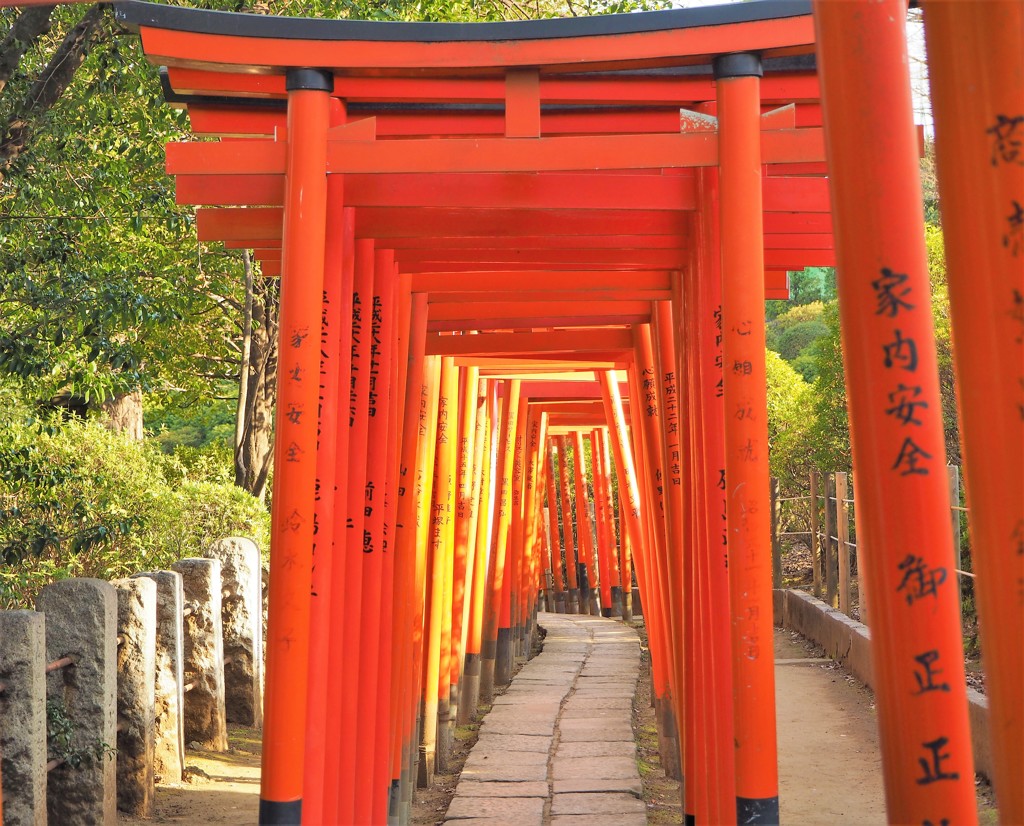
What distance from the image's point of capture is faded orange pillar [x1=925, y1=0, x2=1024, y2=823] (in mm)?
2086

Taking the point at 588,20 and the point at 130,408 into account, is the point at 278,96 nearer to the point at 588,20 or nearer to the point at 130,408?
the point at 588,20

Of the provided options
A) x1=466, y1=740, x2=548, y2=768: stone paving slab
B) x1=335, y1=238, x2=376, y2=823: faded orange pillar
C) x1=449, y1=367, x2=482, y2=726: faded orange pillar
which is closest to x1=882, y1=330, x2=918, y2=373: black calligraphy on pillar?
x1=335, y1=238, x2=376, y2=823: faded orange pillar

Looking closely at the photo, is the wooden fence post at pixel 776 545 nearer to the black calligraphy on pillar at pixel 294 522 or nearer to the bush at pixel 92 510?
the bush at pixel 92 510

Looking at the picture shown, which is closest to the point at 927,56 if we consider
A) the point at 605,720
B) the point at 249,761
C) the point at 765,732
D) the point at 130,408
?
the point at 765,732

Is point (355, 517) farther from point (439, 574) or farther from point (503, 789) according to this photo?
point (439, 574)

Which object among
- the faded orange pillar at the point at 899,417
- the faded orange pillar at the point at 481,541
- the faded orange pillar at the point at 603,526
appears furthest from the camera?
the faded orange pillar at the point at 603,526

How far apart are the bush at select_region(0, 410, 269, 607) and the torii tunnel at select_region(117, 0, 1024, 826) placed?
2.04 m

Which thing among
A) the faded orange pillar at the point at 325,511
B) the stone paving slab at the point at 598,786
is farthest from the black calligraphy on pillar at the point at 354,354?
the stone paving slab at the point at 598,786

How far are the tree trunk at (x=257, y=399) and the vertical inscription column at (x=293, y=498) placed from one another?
9.92 metres

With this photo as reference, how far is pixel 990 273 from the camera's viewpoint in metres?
2.13

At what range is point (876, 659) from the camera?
2.27 m

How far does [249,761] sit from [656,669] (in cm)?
314

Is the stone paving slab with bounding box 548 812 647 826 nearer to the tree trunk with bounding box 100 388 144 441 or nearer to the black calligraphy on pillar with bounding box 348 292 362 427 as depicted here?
the black calligraphy on pillar with bounding box 348 292 362 427

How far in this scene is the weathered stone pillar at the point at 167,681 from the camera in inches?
280
